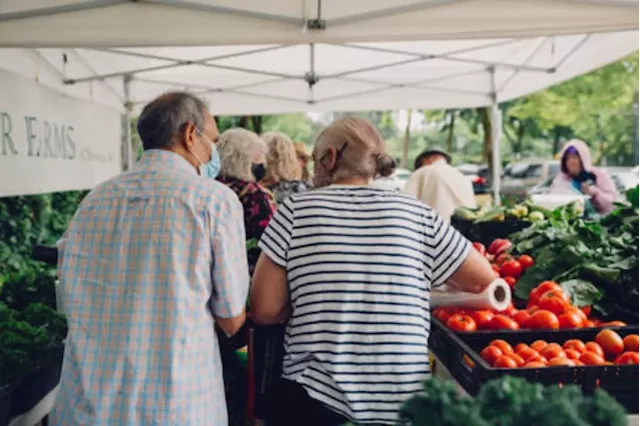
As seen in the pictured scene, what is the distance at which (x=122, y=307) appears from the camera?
80.7 inches

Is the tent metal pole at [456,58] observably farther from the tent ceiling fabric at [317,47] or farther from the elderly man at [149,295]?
the elderly man at [149,295]

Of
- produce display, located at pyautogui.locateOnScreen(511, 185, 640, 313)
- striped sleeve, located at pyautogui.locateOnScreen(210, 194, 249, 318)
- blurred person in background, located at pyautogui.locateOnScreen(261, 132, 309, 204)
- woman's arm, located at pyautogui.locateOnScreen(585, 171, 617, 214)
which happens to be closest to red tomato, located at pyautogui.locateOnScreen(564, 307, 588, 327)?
produce display, located at pyautogui.locateOnScreen(511, 185, 640, 313)

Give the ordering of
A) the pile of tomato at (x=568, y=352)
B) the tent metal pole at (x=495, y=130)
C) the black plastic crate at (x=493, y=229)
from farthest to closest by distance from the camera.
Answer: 1. the tent metal pole at (x=495, y=130)
2. the black plastic crate at (x=493, y=229)
3. the pile of tomato at (x=568, y=352)

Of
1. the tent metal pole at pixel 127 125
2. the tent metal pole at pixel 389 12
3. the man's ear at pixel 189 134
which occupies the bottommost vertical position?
the man's ear at pixel 189 134

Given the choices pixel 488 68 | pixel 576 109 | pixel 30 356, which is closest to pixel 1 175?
pixel 30 356

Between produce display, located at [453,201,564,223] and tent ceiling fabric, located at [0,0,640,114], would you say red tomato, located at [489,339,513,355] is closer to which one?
tent ceiling fabric, located at [0,0,640,114]

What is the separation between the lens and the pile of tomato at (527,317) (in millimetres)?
2869

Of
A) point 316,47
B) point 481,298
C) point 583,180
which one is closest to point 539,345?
point 481,298

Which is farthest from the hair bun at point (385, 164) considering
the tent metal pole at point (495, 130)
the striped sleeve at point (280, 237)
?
the tent metal pole at point (495, 130)

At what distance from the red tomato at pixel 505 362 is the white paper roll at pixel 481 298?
18 cm

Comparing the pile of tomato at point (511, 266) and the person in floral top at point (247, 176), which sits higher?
the person in floral top at point (247, 176)

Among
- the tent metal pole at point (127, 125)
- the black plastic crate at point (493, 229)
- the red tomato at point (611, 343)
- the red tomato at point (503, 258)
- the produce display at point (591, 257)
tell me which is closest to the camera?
the red tomato at point (611, 343)

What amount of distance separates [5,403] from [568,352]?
2.18 meters

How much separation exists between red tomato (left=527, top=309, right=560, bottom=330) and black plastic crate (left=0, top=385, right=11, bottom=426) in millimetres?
2150
